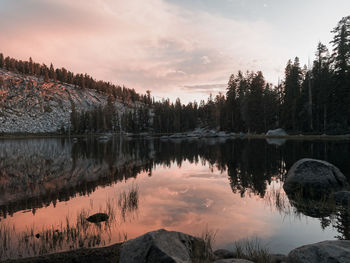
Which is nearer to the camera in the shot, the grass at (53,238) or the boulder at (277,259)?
the boulder at (277,259)

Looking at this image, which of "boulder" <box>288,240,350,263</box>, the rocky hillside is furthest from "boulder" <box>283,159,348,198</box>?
the rocky hillside

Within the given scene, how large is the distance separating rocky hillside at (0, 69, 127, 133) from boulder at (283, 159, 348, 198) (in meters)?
158

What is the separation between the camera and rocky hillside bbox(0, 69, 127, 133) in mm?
141913

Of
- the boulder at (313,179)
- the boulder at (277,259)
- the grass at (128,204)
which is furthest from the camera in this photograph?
the boulder at (313,179)

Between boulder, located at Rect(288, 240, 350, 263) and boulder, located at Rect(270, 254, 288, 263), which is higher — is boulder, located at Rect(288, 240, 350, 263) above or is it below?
above

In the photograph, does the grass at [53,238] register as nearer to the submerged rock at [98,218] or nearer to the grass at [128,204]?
the submerged rock at [98,218]

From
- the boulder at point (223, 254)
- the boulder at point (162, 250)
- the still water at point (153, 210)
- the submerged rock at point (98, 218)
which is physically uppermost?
the boulder at point (162, 250)

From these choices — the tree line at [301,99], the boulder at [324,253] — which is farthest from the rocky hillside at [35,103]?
the boulder at [324,253]

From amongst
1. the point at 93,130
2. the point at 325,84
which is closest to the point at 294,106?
the point at 325,84

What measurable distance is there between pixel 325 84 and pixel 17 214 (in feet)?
209

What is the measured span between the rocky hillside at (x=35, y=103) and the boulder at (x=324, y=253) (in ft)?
530

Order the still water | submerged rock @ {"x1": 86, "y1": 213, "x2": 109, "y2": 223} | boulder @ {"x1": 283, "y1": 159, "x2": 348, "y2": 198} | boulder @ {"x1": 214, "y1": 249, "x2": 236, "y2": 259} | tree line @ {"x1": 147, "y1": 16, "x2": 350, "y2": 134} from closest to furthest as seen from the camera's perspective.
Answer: boulder @ {"x1": 214, "y1": 249, "x2": 236, "y2": 259}
the still water
submerged rock @ {"x1": 86, "y1": 213, "x2": 109, "y2": 223}
boulder @ {"x1": 283, "y1": 159, "x2": 348, "y2": 198}
tree line @ {"x1": 147, "y1": 16, "x2": 350, "y2": 134}

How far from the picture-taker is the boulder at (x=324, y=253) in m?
4.21

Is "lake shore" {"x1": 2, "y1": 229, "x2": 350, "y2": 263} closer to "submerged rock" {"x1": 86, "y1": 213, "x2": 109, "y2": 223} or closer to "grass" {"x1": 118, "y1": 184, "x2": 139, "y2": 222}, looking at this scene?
"submerged rock" {"x1": 86, "y1": 213, "x2": 109, "y2": 223}
